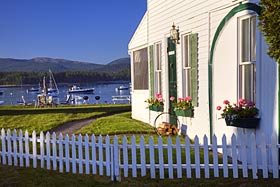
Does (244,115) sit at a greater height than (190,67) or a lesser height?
lesser

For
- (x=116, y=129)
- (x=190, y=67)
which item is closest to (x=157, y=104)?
(x=116, y=129)

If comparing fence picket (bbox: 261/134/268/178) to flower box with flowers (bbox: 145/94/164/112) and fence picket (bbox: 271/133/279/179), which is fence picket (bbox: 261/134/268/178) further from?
flower box with flowers (bbox: 145/94/164/112)

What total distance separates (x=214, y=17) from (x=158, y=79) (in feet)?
15.3

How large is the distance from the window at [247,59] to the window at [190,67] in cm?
225

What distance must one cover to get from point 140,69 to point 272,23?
10.6 meters

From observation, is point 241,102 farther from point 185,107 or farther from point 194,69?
point 185,107

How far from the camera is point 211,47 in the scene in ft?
28.6

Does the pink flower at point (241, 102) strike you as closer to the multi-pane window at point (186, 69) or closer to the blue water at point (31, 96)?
the multi-pane window at point (186, 69)

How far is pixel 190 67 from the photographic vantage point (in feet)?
33.5

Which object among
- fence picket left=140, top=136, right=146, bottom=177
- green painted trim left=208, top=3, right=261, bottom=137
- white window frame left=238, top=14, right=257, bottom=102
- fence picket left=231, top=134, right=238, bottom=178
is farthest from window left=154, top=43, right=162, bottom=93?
fence picket left=231, top=134, right=238, bottom=178

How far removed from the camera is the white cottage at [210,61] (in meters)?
6.77

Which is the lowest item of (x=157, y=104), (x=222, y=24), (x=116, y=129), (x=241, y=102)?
(x=116, y=129)

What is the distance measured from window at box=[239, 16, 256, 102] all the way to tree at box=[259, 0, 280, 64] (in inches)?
81.0

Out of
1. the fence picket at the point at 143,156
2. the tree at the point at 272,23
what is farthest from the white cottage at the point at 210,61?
the fence picket at the point at 143,156
